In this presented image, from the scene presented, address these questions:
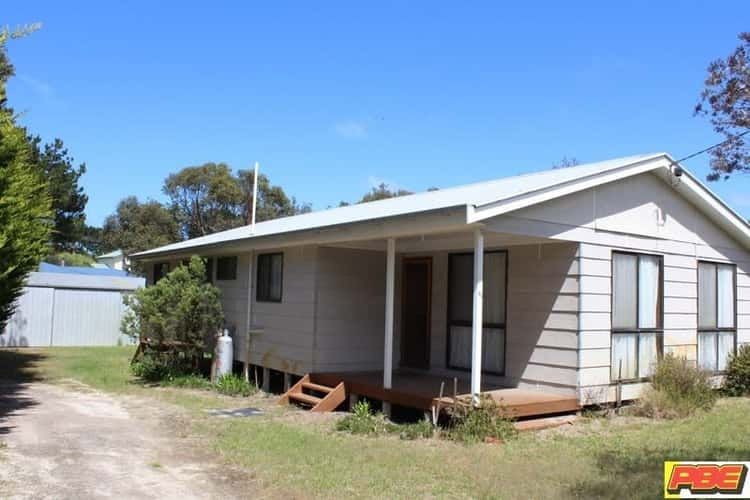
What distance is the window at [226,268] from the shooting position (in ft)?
48.3

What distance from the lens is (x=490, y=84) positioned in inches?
706

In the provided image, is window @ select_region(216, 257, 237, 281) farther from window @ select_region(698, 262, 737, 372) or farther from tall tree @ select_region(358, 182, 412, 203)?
tall tree @ select_region(358, 182, 412, 203)

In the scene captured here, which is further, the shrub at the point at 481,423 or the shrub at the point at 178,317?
the shrub at the point at 178,317

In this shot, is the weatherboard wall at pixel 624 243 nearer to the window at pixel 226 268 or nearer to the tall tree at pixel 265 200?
the window at pixel 226 268

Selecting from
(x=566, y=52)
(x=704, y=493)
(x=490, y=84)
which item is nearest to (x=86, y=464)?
(x=704, y=493)

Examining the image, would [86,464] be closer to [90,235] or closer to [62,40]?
[62,40]

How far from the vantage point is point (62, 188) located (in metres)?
18.7

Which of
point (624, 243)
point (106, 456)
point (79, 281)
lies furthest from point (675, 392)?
point (79, 281)

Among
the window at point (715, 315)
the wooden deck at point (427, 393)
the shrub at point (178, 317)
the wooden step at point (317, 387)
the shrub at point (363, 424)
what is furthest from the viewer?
the shrub at point (178, 317)

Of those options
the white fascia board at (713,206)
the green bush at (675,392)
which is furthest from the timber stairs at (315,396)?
the white fascia board at (713,206)

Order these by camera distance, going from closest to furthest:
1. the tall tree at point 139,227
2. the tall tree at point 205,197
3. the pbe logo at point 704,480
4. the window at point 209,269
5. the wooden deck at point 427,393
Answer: the pbe logo at point 704,480, the wooden deck at point 427,393, the window at point 209,269, the tall tree at point 205,197, the tall tree at point 139,227

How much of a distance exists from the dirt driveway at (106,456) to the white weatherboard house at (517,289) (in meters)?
3.07

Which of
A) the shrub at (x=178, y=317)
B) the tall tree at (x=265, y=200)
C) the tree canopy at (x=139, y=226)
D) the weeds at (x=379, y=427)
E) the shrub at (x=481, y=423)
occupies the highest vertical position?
the tall tree at (x=265, y=200)

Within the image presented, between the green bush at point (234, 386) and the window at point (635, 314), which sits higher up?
the window at point (635, 314)
